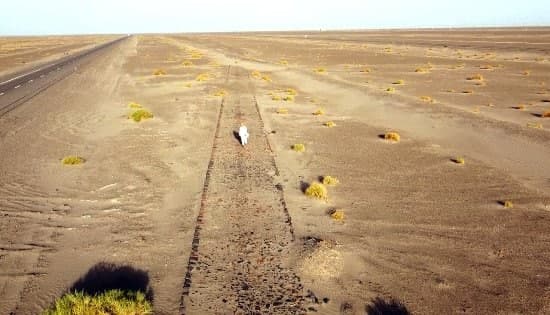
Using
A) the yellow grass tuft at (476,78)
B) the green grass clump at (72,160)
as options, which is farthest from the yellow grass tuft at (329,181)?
the yellow grass tuft at (476,78)

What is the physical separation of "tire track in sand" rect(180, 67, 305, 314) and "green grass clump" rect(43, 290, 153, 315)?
0.73m

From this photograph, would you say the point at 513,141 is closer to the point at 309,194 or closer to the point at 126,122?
the point at 309,194

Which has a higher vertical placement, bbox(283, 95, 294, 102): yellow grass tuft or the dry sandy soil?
bbox(283, 95, 294, 102): yellow grass tuft

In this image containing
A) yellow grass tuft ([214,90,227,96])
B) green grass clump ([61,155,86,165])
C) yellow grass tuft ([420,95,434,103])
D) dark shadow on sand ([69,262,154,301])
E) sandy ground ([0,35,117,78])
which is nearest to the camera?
dark shadow on sand ([69,262,154,301])

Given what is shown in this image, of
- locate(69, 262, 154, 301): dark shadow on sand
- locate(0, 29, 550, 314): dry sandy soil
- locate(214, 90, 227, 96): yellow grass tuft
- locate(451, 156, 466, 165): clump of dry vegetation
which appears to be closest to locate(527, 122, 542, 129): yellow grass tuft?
locate(0, 29, 550, 314): dry sandy soil

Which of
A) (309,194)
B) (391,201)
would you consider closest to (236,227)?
(309,194)

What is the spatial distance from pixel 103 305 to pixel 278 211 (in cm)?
539

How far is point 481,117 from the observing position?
969 inches

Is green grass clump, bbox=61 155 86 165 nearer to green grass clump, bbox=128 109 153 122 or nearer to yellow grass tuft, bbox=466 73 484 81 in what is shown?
green grass clump, bbox=128 109 153 122

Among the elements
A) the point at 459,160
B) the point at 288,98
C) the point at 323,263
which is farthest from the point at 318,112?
the point at 323,263

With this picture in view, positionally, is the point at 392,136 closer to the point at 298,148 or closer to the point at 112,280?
the point at 298,148

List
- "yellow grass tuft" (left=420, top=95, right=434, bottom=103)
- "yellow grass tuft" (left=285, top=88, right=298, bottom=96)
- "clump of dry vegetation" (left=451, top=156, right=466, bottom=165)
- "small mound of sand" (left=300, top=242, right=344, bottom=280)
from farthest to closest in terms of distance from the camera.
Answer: "yellow grass tuft" (left=285, top=88, right=298, bottom=96) < "yellow grass tuft" (left=420, top=95, right=434, bottom=103) < "clump of dry vegetation" (left=451, top=156, right=466, bottom=165) < "small mound of sand" (left=300, top=242, right=344, bottom=280)

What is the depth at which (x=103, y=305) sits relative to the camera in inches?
273

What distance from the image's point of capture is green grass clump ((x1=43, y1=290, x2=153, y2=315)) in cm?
679
